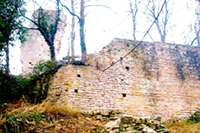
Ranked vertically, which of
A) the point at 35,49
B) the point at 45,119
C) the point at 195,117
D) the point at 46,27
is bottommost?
the point at 195,117

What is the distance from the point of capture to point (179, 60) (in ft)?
33.5

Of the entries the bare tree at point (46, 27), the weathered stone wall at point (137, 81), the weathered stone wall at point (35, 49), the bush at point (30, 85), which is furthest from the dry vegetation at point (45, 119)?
the weathered stone wall at point (35, 49)

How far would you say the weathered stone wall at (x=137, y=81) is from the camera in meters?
8.26

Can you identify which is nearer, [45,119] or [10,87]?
[45,119]

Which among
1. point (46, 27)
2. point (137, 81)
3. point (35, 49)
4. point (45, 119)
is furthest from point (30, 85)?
point (35, 49)

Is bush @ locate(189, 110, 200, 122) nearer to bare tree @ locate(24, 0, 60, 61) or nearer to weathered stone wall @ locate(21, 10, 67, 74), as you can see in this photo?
bare tree @ locate(24, 0, 60, 61)

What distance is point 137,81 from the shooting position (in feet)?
29.9

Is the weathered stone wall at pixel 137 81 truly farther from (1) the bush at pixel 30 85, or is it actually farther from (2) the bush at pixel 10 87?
(2) the bush at pixel 10 87

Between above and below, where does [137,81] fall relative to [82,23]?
below

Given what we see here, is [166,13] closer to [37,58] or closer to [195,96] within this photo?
[195,96]

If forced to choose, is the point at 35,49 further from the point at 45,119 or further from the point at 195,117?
the point at 195,117

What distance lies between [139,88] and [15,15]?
19.7 ft

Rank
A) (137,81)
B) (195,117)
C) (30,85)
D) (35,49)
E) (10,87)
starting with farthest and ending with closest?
(35,49)
(137,81)
(195,117)
(30,85)
(10,87)

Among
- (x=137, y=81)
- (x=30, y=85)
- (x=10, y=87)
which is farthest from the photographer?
(x=137, y=81)
